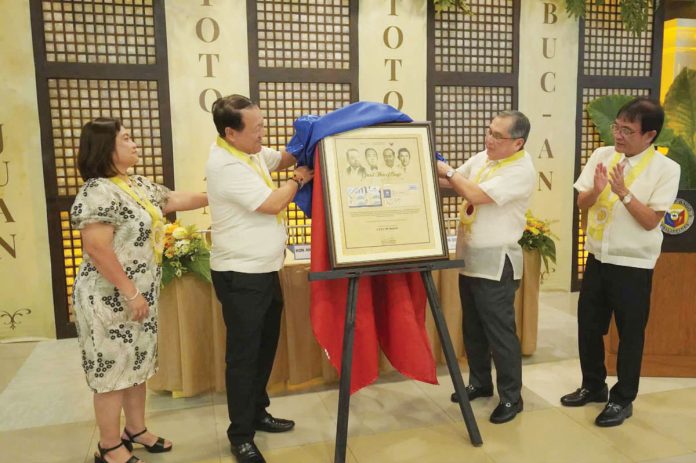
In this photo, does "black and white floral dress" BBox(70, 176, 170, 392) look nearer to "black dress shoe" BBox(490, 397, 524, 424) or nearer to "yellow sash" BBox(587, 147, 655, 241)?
"black dress shoe" BBox(490, 397, 524, 424)

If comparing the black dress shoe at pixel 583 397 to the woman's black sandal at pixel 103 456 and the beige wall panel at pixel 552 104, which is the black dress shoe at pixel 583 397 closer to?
the woman's black sandal at pixel 103 456

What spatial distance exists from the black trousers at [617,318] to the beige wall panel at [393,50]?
228cm

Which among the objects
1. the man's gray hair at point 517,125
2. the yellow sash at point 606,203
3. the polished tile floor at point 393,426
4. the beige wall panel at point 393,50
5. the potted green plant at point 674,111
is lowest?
the polished tile floor at point 393,426

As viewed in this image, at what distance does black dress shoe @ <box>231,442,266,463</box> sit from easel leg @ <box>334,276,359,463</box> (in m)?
0.35

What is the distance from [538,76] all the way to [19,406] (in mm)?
4593

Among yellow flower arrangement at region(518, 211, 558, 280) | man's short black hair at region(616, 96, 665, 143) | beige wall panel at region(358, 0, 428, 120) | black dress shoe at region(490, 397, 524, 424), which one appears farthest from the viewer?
beige wall panel at region(358, 0, 428, 120)

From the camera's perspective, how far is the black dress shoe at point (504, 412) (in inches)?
113

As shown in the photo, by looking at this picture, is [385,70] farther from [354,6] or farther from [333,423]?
[333,423]

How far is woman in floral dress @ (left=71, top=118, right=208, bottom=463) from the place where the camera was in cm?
219

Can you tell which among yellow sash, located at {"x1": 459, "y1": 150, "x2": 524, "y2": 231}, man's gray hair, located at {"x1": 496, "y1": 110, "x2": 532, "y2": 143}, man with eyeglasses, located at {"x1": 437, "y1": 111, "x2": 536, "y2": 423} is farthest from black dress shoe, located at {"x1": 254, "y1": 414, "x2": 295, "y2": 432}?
man's gray hair, located at {"x1": 496, "y1": 110, "x2": 532, "y2": 143}

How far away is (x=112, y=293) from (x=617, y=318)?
239cm

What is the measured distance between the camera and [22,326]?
14.1ft

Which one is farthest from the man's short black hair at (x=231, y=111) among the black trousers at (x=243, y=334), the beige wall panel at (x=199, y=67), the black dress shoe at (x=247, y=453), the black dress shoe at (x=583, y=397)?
the black dress shoe at (x=583, y=397)

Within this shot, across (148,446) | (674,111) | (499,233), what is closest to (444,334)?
(499,233)
